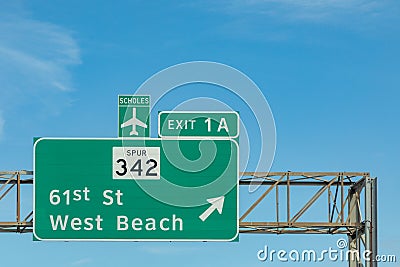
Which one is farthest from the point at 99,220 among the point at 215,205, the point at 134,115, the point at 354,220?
the point at 354,220

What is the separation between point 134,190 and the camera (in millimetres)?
27594

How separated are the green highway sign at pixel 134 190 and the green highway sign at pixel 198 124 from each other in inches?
8.1

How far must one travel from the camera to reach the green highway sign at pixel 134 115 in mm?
27250

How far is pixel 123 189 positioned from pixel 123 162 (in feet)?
2.18

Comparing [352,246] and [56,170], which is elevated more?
[56,170]

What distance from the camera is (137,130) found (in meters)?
27.4

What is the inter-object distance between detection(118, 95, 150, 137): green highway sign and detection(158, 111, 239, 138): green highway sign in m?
0.45

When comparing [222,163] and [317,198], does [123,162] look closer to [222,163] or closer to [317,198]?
[222,163]

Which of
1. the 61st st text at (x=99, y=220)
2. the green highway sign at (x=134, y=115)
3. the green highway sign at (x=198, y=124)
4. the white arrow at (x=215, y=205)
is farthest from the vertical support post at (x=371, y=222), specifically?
the green highway sign at (x=134, y=115)

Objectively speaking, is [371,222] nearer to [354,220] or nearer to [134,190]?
[354,220]

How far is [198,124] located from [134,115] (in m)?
1.59

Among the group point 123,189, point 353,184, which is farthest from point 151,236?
point 353,184

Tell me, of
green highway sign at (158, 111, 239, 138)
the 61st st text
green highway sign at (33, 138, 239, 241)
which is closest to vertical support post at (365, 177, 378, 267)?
green highway sign at (33, 138, 239, 241)

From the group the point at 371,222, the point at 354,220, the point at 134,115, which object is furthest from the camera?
the point at 354,220
